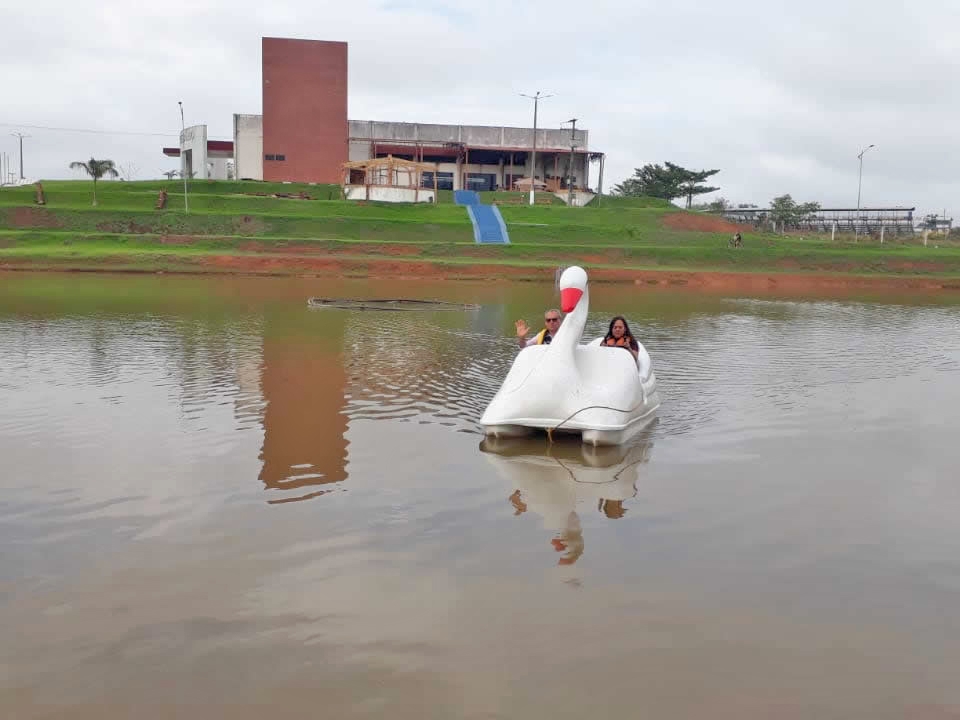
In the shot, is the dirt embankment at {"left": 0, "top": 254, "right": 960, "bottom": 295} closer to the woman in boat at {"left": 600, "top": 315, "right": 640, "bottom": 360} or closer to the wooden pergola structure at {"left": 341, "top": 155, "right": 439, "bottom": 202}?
the wooden pergola structure at {"left": 341, "top": 155, "right": 439, "bottom": 202}

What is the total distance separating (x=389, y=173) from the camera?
5744cm

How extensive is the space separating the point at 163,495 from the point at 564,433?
4185 millimetres

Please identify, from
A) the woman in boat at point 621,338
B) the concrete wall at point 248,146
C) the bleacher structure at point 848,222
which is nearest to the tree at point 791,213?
the bleacher structure at point 848,222

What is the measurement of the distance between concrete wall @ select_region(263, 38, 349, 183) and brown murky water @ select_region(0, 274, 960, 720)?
5165 centimetres

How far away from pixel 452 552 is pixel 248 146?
63.9 m

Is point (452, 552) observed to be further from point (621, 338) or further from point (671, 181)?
point (671, 181)

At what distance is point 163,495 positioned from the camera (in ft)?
24.0

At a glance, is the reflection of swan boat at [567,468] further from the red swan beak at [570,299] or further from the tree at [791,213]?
the tree at [791,213]

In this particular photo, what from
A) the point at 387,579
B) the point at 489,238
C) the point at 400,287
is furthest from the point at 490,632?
the point at 489,238

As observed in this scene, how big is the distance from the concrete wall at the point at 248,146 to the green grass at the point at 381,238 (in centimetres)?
876

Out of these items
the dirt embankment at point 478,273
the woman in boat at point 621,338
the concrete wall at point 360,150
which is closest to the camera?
the woman in boat at point 621,338

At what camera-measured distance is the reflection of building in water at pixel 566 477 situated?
695 centimetres

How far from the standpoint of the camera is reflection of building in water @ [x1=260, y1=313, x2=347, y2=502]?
A: 8109mm

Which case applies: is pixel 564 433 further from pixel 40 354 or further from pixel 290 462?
pixel 40 354
